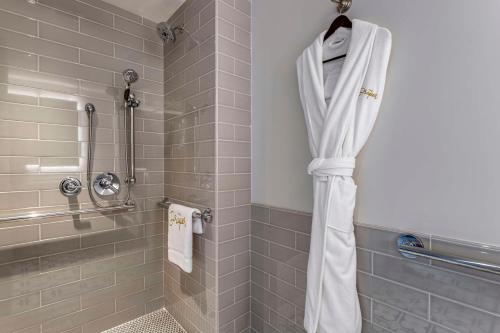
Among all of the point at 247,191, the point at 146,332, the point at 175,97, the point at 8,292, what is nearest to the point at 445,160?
the point at 247,191

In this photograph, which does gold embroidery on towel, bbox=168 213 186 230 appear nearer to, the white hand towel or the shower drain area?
the white hand towel

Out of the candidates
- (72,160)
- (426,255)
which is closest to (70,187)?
(72,160)

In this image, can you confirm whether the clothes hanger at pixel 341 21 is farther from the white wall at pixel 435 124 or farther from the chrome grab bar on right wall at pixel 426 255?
the chrome grab bar on right wall at pixel 426 255

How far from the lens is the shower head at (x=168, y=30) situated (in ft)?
4.79

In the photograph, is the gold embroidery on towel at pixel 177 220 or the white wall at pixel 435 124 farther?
the gold embroidery on towel at pixel 177 220

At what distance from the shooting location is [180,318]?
61.7 inches

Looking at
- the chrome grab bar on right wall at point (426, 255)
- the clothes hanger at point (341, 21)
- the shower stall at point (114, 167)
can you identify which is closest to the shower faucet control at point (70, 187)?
the shower stall at point (114, 167)

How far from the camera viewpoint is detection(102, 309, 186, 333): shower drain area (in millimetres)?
1532

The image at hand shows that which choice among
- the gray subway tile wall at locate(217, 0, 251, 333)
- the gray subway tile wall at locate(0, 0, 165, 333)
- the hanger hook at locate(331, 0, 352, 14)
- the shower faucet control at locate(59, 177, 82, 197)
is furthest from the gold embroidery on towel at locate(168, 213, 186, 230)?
the hanger hook at locate(331, 0, 352, 14)

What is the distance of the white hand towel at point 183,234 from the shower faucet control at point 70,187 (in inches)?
22.1

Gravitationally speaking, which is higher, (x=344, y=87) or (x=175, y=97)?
(x=175, y=97)

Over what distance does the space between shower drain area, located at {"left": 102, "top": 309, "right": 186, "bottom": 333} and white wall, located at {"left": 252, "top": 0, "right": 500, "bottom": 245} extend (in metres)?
1.32

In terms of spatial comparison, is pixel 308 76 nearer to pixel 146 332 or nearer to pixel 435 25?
pixel 435 25

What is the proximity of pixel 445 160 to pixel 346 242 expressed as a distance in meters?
0.41
